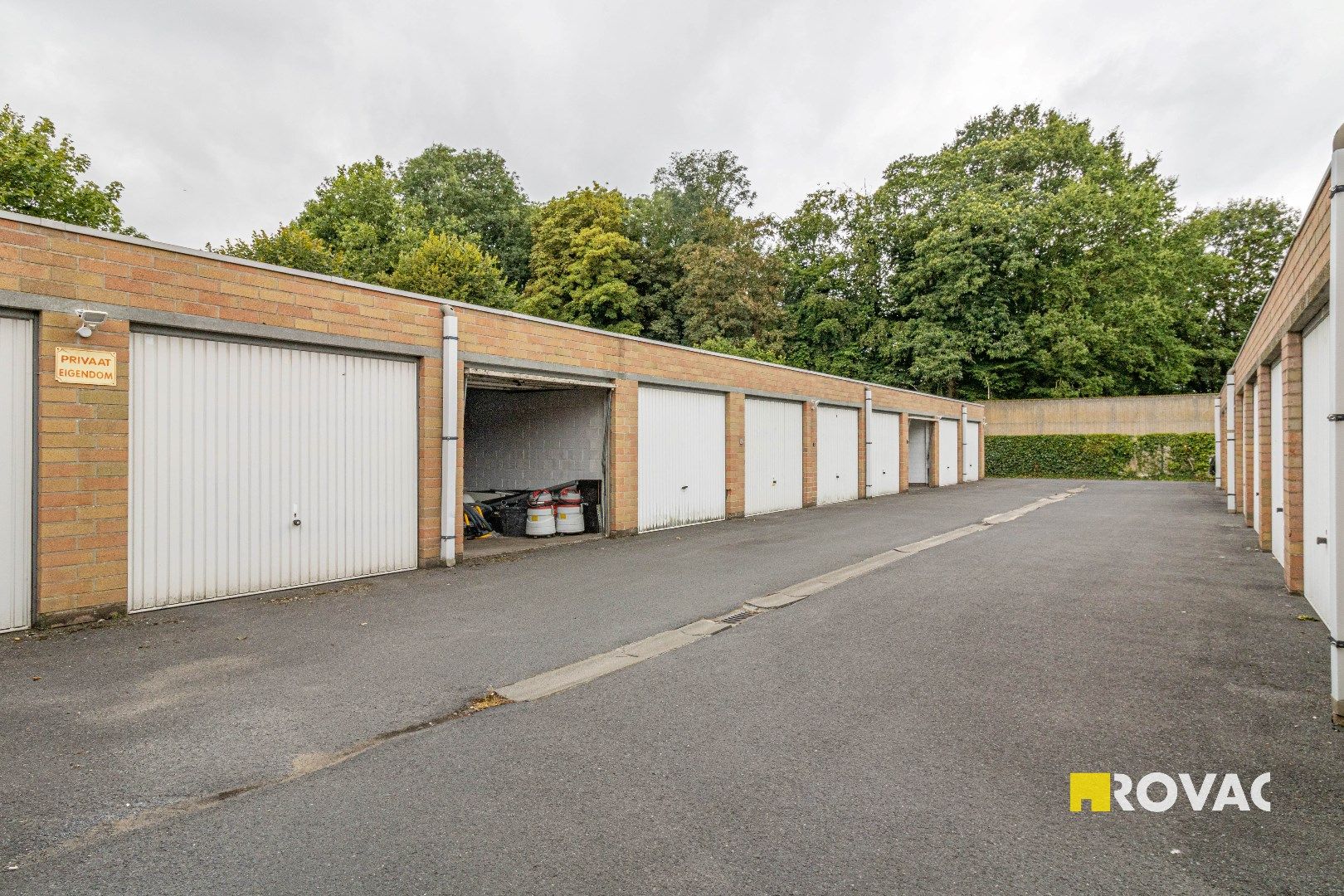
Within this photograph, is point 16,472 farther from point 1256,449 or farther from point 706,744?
point 1256,449

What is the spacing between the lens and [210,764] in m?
3.64

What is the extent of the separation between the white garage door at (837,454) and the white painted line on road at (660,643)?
9.05 m

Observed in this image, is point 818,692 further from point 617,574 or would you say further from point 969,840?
point 617,574

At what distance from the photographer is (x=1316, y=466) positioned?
21.3ft

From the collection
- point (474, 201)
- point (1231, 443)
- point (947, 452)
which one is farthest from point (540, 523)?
point (474, 201)

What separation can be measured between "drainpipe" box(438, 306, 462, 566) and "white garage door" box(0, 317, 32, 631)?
4254mm

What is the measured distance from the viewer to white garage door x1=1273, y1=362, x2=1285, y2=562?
854 centimetres

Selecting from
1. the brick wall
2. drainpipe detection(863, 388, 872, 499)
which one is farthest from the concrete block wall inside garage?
drainpipe detection(863, 388, 872, 499)

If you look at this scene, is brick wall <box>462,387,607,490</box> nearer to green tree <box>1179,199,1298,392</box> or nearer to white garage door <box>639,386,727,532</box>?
white garage door <box>639,386,727,532</box>

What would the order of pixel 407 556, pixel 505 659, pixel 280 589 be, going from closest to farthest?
pixel 505 659
pixel 280 589
pixel 407 556

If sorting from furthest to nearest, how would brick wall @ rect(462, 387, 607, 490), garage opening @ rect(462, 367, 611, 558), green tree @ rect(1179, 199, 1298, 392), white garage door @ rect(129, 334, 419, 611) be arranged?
1. green tree @ rect(1179, 199, 1298, 392)
2. brick wall @ rect(462, 387, 607, 490)
3. garage opening @ rect(462, 367, 611, 558)
4. white garage door @ rect(129, 334, 419, 611)

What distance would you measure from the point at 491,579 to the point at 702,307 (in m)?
27.1

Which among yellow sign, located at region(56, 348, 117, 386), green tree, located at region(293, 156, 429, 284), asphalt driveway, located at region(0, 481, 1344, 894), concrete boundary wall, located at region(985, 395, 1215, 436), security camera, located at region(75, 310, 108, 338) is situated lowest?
asphalt driveway, located at region(0, 481, 1344, 894)

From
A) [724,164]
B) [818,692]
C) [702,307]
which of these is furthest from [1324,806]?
[724,164]
